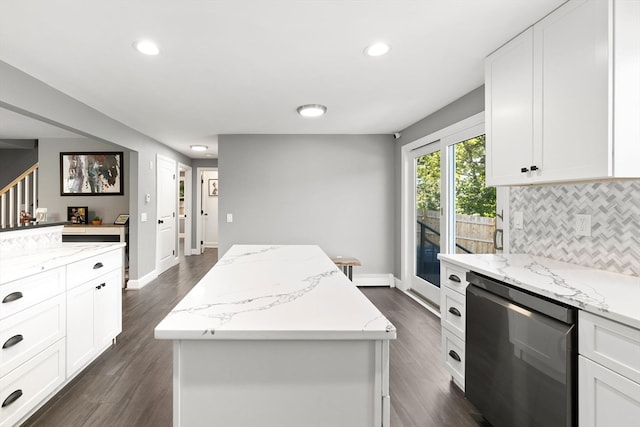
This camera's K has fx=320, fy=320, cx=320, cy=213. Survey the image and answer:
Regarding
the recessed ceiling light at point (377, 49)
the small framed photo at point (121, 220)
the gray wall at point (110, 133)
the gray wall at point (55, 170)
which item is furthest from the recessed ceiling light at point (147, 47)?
the small framed photo at point (121, 220)

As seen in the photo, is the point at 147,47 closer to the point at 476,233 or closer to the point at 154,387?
the point at 154,387

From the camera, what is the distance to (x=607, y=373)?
3.66 feet

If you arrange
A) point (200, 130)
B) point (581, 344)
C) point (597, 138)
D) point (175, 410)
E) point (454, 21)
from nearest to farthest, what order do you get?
point (175, 410) → point (581, 344) → point (597, 138) → point (454, 21) → point (200, 130)

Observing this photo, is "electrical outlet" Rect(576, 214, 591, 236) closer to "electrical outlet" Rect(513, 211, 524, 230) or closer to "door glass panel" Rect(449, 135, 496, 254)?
"electrical outlet" Rect(513, 211, 524, 230)

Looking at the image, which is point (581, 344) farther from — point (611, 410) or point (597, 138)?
point (597, 138)

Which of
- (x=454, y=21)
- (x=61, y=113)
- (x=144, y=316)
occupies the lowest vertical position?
(x=144, y=316)

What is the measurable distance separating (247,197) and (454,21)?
11.4ft

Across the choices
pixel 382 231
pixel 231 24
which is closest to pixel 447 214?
pixel 382 231

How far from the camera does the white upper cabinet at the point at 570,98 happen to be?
1402 mm

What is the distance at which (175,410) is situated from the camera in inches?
35.0

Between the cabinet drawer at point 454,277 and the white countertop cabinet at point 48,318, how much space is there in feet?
8.14

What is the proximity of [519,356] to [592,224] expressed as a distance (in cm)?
88

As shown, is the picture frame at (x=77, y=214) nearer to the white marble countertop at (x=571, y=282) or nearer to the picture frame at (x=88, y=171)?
the picture frame at (x=88, y=171)

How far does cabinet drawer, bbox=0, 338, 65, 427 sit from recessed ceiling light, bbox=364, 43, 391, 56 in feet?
8.97
